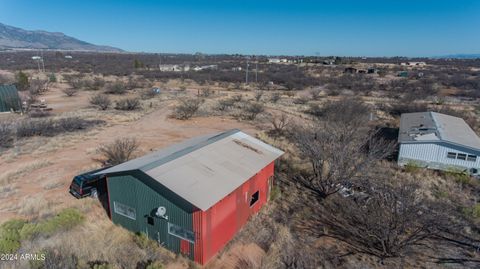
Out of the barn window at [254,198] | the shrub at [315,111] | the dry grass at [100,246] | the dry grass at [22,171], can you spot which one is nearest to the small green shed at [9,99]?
the dry grass at [22,171]

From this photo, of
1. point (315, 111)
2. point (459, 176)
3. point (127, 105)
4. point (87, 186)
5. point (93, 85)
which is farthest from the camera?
point (93, 85)

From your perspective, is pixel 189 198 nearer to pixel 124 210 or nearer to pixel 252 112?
pixel 124 210

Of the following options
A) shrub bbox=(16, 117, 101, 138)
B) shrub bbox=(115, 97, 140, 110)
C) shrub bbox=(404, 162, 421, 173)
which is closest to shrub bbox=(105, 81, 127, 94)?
shrub bbox=(115, 97, 140, 110)

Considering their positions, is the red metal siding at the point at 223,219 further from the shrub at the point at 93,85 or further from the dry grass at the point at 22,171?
the shrub at the point at 93,85

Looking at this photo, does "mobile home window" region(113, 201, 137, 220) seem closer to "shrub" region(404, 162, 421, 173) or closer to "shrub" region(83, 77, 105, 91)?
A: "shrub" region(404, 162, 421, 173)

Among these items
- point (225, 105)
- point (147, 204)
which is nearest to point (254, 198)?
point (147, 204)

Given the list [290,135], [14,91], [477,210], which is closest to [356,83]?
[290,135]
